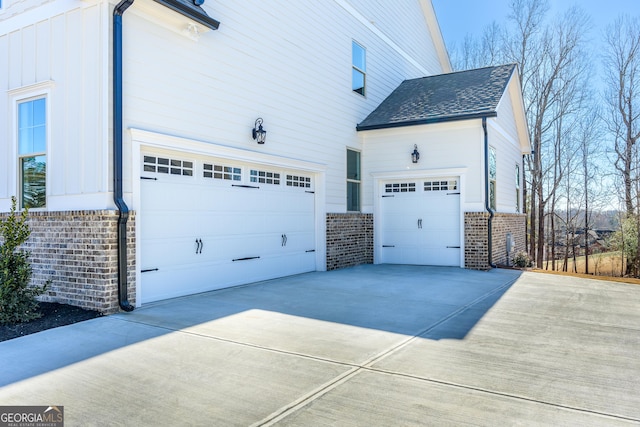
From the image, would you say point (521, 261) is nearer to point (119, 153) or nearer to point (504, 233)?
point (504, 233)

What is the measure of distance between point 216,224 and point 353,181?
5.11 meters

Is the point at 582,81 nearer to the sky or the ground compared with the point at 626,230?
nearer to the sky

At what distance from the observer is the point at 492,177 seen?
39.4ft

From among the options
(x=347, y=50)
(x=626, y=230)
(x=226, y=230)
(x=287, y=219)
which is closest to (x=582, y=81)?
(x=626, y=230)

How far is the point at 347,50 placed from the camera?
11945mm

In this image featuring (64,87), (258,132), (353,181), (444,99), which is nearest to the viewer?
(64,87)

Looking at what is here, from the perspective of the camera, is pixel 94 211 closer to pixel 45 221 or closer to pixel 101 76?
pixel 45 221

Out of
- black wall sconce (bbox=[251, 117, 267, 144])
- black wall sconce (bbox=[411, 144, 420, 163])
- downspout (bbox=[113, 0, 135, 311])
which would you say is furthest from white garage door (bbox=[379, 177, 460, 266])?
downspout (bbox=[113, 0, 135, 311])

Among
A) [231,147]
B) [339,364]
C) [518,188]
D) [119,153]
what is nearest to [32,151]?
[119,153]

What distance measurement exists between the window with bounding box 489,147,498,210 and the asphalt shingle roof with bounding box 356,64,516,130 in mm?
1344

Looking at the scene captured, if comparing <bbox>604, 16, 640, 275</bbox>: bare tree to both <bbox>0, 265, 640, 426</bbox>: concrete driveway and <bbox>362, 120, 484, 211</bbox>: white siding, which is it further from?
<bbox>0, 265, 640, 426</bbox>: concrete driveway

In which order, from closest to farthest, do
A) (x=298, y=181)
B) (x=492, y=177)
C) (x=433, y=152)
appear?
(x=298, y=181) → (x=433, y=152) → (x=492, y=177)

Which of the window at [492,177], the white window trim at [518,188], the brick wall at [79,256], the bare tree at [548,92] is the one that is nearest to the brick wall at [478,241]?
the window at [492,177]

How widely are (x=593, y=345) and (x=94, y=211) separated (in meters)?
6.30
